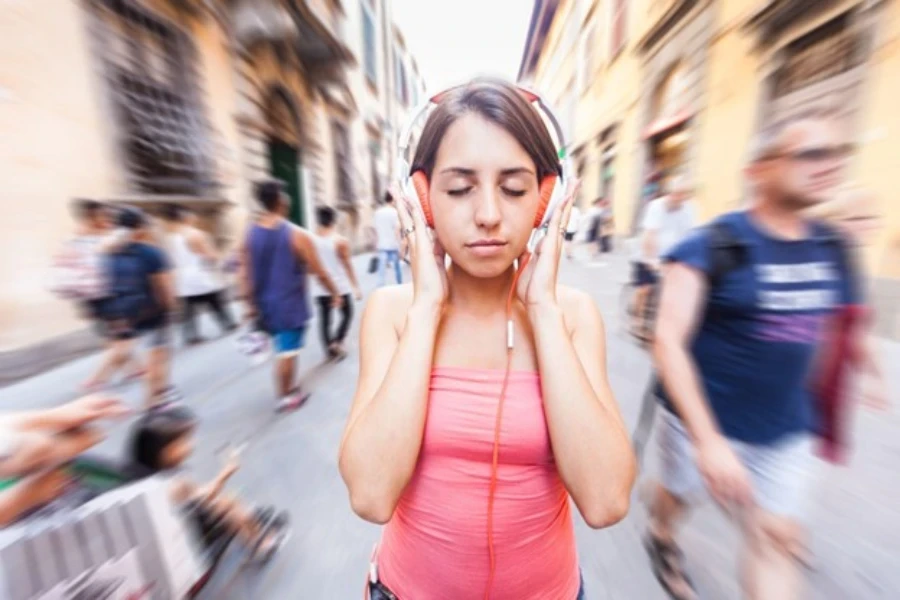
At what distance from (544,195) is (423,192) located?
0.80ft

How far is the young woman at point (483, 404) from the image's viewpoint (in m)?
0.68

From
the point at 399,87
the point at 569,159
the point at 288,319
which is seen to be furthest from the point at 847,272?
the point at 399,87

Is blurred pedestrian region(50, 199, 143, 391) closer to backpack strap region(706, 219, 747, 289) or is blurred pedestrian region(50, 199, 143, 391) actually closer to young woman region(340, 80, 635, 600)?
young woman region(340, 80, 635, 600)

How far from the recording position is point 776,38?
19.0ft

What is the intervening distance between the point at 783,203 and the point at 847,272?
0.91 ft

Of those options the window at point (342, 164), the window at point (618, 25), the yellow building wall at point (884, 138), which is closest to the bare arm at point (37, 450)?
the yellow building wall at point (884, 138)

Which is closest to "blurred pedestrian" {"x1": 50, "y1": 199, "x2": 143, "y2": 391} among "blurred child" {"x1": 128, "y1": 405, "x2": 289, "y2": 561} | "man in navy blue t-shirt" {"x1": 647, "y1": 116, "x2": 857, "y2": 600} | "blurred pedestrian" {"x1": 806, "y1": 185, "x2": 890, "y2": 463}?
"blurred child" {"x1": 128, "y1": 405, "x2": 289, "y2": 561}

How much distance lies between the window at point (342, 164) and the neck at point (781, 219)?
10.8m

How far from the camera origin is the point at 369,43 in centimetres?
1395

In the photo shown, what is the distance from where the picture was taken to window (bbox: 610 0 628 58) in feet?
36.9

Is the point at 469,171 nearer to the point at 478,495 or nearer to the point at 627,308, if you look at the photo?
the point at 478,495

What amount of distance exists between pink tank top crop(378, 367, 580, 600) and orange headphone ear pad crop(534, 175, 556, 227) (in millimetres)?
314

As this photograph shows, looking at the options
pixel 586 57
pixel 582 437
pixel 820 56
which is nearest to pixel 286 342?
pixel 582 437

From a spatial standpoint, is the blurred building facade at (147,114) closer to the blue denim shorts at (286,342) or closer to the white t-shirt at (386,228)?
the white t-shirt at (386,228)
